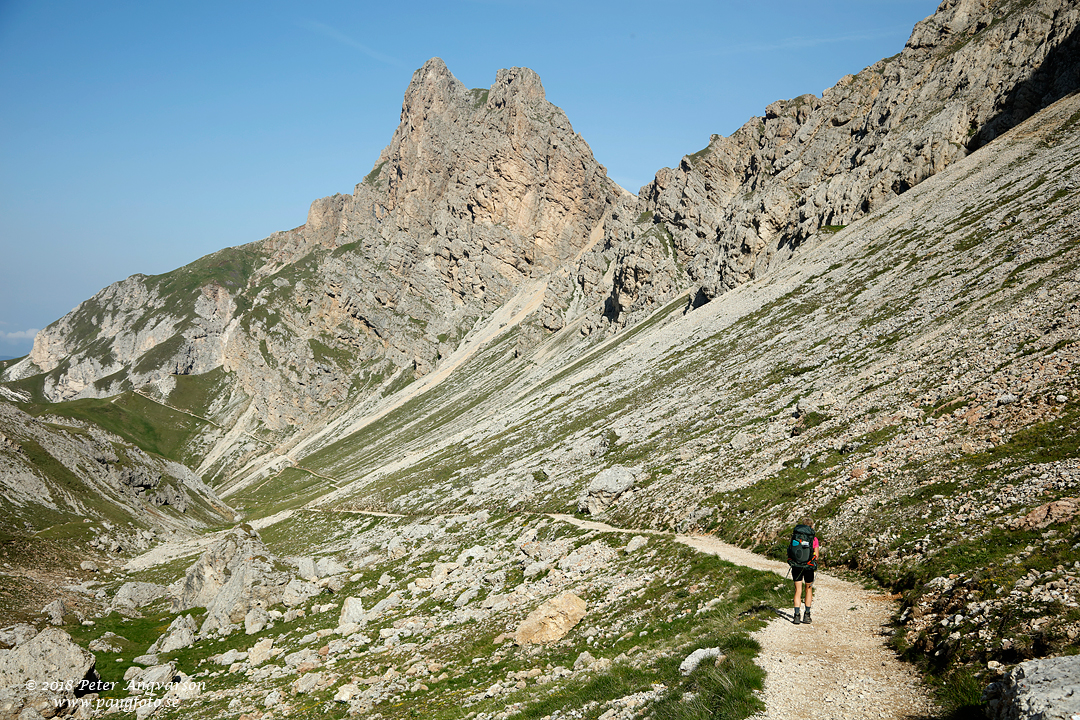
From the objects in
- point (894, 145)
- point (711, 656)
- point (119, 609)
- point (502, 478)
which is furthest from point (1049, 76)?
point (119, 609)

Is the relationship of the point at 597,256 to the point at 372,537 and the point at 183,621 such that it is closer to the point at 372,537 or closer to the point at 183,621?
the point at 372,537

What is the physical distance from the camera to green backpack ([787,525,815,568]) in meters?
15.7

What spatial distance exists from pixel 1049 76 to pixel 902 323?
210 feet

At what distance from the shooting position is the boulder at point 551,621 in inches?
821

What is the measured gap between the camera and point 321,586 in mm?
39125

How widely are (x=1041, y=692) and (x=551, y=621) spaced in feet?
53.0

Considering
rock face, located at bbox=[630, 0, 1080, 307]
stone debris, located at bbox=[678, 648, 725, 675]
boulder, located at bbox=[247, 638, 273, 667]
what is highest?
rock face, located at bbox=[630, 0, 1080, 307]

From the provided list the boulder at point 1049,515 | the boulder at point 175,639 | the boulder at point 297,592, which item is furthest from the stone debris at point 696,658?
the boulder at point 175,639

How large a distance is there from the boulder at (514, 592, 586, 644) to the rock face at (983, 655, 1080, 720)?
14.6 meters

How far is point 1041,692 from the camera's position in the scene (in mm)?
7512

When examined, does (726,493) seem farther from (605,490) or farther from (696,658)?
(696,658)

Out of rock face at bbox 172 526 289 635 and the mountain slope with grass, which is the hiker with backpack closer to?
the mountain slope with grass

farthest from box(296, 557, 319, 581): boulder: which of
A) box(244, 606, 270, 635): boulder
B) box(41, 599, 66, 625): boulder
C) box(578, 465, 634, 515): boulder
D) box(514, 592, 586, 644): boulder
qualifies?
box(514, 592, 586, 644): boulder

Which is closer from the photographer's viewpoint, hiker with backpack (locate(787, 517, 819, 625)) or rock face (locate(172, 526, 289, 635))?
hiker with backpack (locate(787, 517, 819, 625))
